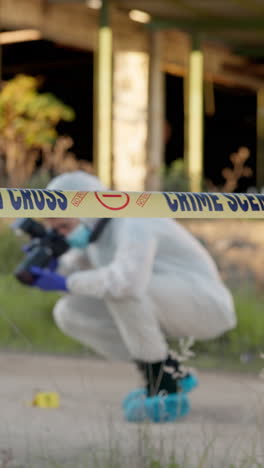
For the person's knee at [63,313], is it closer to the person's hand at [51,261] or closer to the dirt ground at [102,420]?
the person's hand at [51,261]

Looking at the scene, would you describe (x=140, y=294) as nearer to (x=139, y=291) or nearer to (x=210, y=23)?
(x=139, y=291)

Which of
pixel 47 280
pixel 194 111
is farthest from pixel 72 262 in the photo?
pixel 194 111

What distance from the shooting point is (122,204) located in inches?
101

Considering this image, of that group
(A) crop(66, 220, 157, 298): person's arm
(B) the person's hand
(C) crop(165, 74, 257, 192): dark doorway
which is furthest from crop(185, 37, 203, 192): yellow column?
(A) crop(66, 220, 157, 298): person's arm

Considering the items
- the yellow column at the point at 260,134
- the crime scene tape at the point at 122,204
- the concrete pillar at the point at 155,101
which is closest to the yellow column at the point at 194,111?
the concrete pillar at the point at 155,101

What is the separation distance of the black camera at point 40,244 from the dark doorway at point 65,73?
808 centimetres

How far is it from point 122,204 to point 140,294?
1.33 m

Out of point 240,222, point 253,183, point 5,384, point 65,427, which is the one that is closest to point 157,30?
point 240,222

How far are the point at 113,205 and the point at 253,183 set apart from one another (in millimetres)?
12442

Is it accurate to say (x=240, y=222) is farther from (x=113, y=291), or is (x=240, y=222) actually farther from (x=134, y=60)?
(x=113, y=291)

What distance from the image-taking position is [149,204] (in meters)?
2.58

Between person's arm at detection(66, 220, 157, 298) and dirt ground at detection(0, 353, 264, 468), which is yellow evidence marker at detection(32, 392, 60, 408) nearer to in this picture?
dirt ground at detection(0, 353, 264, 468)

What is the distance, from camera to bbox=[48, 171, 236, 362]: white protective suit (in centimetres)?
383

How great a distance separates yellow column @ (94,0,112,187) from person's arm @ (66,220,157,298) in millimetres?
5988
